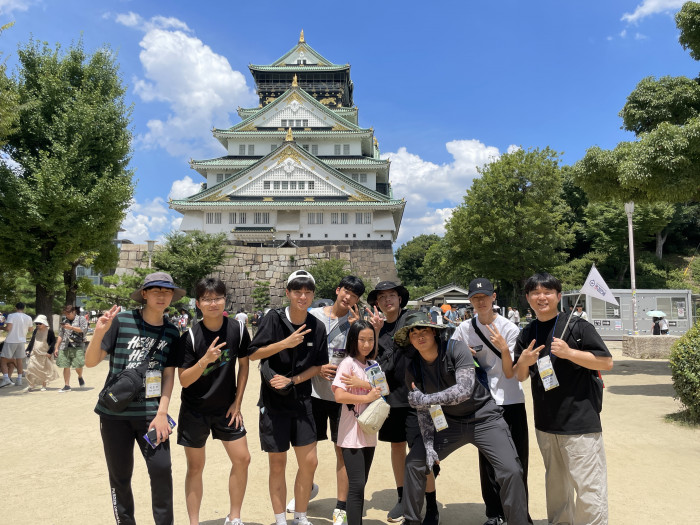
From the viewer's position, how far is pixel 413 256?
5812 centimetres

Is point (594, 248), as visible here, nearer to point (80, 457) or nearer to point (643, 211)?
point (643, 211)

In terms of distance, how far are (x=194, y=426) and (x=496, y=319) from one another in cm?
237

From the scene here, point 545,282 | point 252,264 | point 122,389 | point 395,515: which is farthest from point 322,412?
point 252,264

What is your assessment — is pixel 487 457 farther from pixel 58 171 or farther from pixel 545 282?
pixel 58 171

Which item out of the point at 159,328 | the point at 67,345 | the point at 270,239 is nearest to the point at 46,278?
the point at 67,345

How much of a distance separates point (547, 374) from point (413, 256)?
181 feet

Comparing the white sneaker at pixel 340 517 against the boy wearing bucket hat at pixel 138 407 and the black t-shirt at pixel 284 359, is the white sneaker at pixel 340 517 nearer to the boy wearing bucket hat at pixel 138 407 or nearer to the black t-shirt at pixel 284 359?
the black t-shirt at pixel 284 359

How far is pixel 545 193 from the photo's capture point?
91.9 ft

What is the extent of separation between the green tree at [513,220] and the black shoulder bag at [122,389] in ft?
84.3

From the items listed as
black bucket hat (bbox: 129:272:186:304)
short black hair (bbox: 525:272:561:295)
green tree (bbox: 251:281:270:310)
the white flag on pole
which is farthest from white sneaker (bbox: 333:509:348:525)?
green tree (bbox: 251:281:270:310)

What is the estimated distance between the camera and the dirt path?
3.83 meters

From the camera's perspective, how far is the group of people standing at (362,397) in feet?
10.2

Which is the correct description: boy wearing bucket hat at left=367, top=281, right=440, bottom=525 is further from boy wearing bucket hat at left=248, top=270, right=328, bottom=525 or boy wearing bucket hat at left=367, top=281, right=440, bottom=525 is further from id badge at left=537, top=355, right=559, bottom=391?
id badge at left=537, top=355, right=559, bottom=391

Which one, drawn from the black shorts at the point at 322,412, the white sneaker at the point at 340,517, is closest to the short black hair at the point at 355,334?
the black shorts at the point at 322,412
